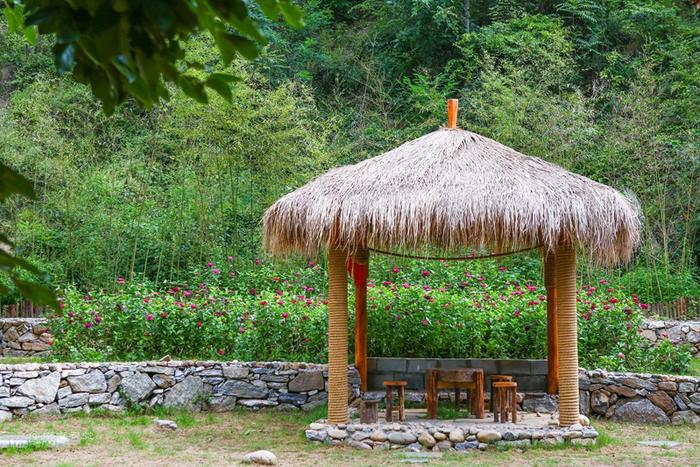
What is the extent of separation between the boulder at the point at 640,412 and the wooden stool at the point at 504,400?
1.23m

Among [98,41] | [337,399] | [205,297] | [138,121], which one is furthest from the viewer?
[138,121]

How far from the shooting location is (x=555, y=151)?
11953 mm

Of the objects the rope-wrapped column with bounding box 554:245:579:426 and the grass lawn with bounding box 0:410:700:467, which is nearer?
the grass lawn with bounding box 0:410:700:467

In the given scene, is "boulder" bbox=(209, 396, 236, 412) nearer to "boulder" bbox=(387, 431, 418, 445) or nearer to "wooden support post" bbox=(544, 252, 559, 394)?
"boulder" bbox=(387, 431, 418, 445)

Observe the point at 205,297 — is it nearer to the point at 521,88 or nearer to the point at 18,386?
the point at 18,386

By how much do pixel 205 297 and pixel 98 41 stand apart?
26.8 ft

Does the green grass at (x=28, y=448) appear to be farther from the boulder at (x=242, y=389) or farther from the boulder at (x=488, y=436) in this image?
the boulder at (x=488, y=436)

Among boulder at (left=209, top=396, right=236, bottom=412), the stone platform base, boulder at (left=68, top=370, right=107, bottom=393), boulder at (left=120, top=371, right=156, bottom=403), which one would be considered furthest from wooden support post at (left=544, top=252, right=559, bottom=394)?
boulder at (left=68, top=370, right=107, bottom=393)

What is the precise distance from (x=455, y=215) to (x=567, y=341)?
128 cm

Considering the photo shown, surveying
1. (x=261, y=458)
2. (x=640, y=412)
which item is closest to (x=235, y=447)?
(x=261, y=458)

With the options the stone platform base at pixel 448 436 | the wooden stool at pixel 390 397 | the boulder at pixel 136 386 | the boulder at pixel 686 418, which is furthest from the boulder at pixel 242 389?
the boulder at pixel 686 418

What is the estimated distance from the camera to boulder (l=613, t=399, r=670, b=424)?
7691 mm

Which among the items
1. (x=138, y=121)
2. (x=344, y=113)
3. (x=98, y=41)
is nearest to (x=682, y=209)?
(x=344, y=113)

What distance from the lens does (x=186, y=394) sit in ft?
26.5
